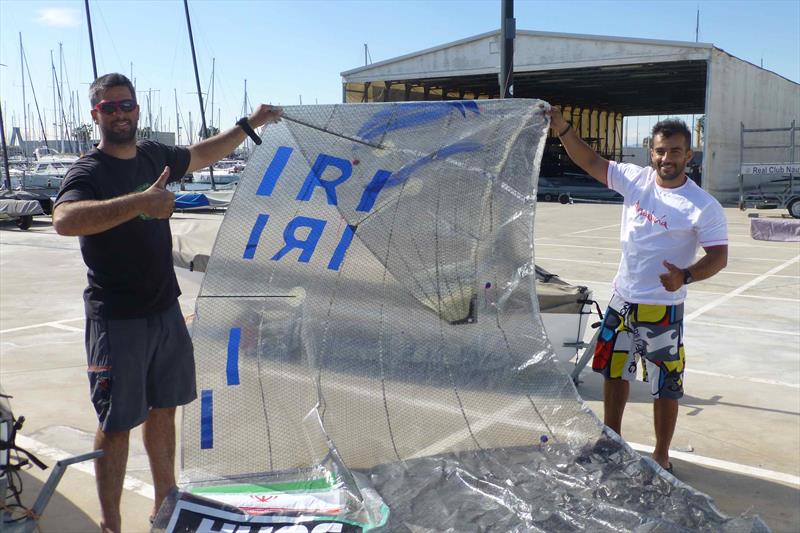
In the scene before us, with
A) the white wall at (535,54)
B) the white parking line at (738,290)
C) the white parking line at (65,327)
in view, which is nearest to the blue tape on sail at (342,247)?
the white parking line at (65,327)

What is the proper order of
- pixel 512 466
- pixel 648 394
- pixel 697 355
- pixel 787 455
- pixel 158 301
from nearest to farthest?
pixel 158 301
pixel 512 466
pixel 787 455
pixel 648 394
pixel 697 355

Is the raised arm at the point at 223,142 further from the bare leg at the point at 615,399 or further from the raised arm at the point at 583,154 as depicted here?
the bare leg at the point at 615,399

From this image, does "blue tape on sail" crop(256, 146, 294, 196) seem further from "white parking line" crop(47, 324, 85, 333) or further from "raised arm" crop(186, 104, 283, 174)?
"white parking line" crop(47, 324, 85, 333)

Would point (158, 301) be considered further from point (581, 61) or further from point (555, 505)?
point (581, 61)

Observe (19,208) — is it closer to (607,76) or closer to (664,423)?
(664,423)

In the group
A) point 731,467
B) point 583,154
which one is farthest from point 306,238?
point 731,467

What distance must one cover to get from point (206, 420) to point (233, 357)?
1.05ft

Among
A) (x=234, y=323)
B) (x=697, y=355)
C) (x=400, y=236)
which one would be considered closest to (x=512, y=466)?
(x=400, y=236)

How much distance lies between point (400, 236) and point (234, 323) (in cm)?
95

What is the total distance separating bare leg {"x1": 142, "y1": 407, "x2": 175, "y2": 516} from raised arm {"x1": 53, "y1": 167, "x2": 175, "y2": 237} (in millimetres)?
980

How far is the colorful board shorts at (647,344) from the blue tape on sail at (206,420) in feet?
7.02

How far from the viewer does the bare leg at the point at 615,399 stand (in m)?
4.17

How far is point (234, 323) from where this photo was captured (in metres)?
3.57

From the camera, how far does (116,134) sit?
312cm
